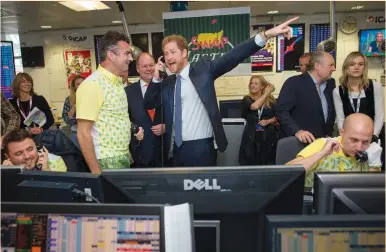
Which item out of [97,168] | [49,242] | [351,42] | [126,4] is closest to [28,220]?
[49,242]

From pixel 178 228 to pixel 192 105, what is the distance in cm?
141

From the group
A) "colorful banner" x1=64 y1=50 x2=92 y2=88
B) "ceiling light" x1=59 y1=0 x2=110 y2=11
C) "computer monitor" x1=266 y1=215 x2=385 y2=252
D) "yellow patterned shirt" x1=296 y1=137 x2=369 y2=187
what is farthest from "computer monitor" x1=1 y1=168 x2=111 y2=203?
"colorful banner" x1=64 y1=50 x2=92 y2=88

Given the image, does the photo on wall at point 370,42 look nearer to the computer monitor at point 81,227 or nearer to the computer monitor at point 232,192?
the computer monitor at point 232,192

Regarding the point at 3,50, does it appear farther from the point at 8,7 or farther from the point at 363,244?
the point at 363,244

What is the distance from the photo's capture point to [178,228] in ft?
2.41

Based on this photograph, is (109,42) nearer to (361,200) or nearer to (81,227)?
(81,227)

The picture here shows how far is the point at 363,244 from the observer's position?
695 mm

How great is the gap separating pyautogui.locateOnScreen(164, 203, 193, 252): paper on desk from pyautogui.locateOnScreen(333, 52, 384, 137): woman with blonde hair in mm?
2217

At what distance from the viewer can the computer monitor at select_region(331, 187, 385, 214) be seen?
2.73ft

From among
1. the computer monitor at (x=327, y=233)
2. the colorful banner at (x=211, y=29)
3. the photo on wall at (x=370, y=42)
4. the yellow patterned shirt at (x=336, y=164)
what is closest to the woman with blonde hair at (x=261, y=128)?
the colorful banner at (x=211, y=29)

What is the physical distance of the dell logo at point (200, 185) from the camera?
34.0 inches

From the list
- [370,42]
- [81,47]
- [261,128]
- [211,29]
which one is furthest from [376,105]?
[81,47]

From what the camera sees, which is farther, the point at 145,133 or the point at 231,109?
the point at 231,109

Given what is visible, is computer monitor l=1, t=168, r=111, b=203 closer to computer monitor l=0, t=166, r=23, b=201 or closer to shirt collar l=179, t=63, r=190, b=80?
computer monitor l=0, t=166, r=23, b=201
